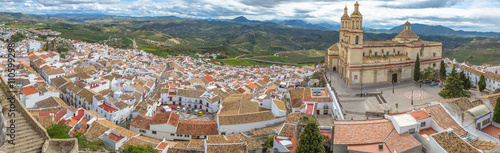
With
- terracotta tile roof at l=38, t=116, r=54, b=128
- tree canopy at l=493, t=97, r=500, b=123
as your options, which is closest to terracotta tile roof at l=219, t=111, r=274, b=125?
terracotta tile roof at l=38, t=116, r=54, b=128

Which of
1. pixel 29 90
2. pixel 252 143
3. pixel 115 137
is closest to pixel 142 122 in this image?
pixel 115 137

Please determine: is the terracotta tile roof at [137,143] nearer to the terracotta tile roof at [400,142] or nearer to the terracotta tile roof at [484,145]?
the terracotta tile roof at [400,142]

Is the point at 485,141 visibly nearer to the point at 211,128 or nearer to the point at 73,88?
the point at 211,128

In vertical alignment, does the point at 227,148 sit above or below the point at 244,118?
below

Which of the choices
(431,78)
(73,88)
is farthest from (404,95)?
(73,88)

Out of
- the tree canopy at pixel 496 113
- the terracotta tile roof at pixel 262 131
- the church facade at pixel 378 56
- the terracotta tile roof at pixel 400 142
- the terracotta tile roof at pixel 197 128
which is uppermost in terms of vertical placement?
the church facade at pixel 378 56

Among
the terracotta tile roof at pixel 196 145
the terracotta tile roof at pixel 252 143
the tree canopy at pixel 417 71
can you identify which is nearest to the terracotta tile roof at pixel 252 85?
the tree canopy at pixel 417 71

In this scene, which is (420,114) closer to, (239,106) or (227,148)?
(227,148)
